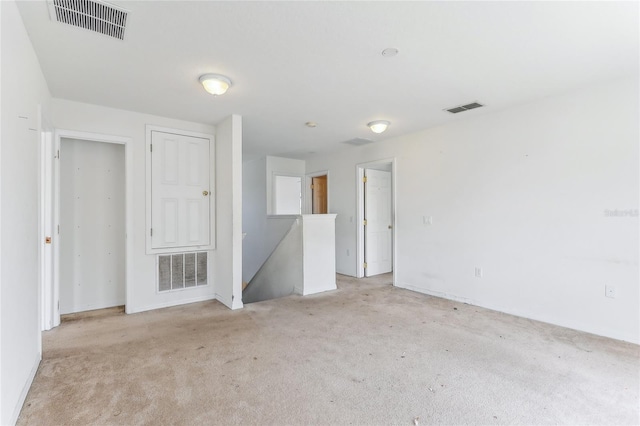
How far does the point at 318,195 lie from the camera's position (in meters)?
7.03

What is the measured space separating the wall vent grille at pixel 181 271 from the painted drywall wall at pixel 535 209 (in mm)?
2997

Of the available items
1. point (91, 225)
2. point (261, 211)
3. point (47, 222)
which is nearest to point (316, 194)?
point (261, 211)

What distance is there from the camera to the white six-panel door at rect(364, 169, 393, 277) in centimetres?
577

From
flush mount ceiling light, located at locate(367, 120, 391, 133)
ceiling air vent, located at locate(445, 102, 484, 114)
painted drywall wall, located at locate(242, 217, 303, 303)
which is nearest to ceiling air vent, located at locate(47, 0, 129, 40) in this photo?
flush mount ceiling light, located at locate(367, 120, 391, 133)

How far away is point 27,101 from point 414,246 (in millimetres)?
4515

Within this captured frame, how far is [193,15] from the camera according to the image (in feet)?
6.36

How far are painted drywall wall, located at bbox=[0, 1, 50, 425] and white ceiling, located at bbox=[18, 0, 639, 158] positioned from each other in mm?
305

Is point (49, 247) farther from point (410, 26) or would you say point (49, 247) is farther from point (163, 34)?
point (410, 26)

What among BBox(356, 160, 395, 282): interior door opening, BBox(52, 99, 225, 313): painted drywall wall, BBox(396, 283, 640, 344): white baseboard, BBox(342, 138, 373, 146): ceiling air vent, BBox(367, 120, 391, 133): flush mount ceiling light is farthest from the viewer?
BBox(356, 160, 395, 282): interior door opening

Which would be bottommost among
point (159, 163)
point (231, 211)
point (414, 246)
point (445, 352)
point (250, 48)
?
point (445, 352)

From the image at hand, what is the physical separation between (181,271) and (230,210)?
3.55 ft

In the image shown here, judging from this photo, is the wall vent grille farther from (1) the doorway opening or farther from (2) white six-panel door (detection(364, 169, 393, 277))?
(1) the doorway opening

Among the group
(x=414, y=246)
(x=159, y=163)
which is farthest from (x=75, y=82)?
(x=414, y=246)

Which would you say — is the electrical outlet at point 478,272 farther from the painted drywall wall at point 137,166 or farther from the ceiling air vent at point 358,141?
the painted drywall wall at point 137,166
